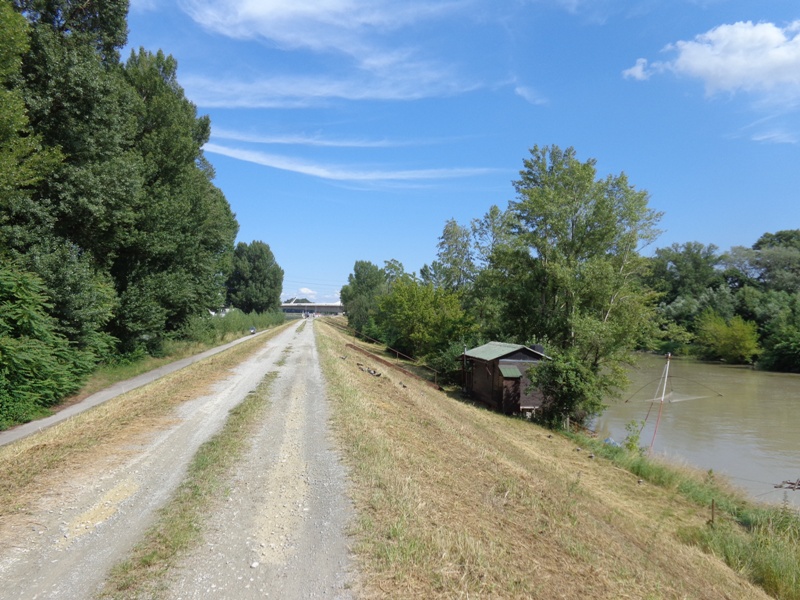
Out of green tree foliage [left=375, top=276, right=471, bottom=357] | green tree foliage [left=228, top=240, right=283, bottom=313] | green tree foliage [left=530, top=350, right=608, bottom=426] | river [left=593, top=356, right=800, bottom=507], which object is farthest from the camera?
green tree foliage [left=228, top=240, right=283, bottom=313]

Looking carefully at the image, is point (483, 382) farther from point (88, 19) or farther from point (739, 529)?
point (88, 19)

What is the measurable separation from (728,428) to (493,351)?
11511 mm

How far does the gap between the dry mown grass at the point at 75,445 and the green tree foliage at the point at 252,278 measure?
7095 centimetres

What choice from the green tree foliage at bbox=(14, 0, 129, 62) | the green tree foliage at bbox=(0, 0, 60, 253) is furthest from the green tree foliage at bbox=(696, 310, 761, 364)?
the green tree foliage at bbox=(0, 0, 60, 253)

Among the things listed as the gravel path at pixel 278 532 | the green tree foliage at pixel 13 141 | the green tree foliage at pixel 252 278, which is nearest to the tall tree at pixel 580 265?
the gravel path at pixel 278 532

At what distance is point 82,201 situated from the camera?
627 inches

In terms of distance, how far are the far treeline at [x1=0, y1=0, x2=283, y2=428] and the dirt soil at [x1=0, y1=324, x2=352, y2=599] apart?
7.38m

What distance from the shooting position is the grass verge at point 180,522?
12.9 feet

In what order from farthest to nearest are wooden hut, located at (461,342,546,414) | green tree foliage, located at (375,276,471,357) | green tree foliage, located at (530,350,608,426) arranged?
1. green tree foliage, located at (375,276,471,357)
2. wooden hut, located at (461,342,546,414)
3. green tree foliage, located at (530,350,608,426)

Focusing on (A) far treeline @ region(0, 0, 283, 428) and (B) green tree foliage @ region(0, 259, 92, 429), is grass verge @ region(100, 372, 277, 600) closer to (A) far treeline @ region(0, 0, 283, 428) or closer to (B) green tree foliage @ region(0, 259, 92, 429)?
(B) green tree foliage @ region(0, 259, 92, 429)

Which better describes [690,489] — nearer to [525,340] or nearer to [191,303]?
[525,340]

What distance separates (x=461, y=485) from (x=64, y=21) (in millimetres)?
21175

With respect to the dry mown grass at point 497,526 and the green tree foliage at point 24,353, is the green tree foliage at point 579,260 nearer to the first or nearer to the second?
the dry mown grass at point 497,526

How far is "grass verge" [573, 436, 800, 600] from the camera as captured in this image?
23.9 feet
